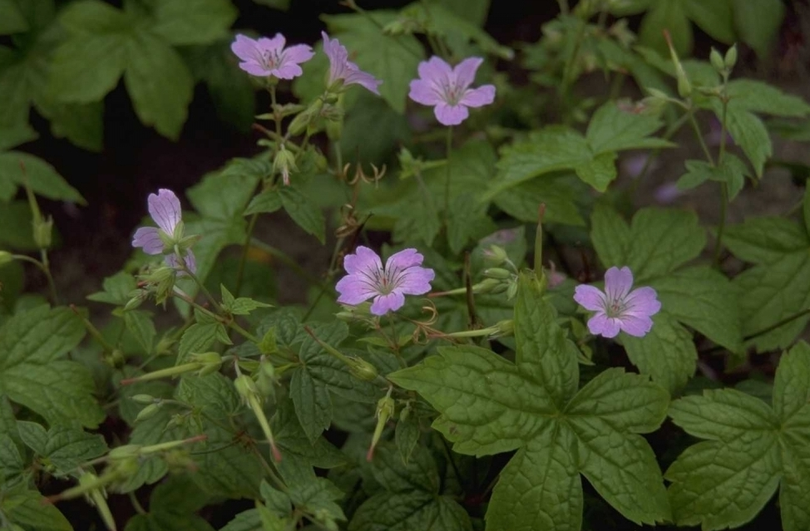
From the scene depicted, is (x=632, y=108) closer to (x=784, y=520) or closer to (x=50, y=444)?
(x=784, y=520)

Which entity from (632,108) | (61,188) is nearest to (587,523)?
(632,108)

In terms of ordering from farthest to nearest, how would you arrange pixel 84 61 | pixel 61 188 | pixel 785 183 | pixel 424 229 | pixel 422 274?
pixel 785 183
pixel 84 61
pixel 61 188
pixel 424 229
pixel 422 274

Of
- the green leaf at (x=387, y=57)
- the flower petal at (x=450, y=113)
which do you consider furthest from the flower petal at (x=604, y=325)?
the green leaf at (x=387, y=57)

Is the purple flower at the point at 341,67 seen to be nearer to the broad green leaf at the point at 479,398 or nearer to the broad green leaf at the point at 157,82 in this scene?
the broad green leaf at the point at 479,398

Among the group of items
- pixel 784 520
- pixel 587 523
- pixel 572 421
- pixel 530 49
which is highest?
pixel 530 49

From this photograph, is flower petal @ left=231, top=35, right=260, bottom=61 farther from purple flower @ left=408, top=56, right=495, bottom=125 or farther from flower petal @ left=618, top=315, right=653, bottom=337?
flower petal @ left=618, top=315, right=653, bottom=337

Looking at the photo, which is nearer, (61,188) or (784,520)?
(784,520)

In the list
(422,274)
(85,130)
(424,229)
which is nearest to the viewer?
(422,274)

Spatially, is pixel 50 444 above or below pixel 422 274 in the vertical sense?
below
